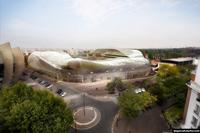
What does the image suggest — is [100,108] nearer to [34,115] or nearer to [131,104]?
[131,104]

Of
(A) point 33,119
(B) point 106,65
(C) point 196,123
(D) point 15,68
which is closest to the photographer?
(A) point 33,119

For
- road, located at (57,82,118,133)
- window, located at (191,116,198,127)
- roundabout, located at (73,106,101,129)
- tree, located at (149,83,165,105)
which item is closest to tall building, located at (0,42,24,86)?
road, located at (57,82,118,133)

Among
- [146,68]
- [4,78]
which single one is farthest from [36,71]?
[146,68]

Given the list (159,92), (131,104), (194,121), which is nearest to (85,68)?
(159,92)

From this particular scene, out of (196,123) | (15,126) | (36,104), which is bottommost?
(196,123)

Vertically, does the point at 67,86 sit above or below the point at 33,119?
below

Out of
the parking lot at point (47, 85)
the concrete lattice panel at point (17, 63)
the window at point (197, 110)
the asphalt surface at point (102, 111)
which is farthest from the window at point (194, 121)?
the concrete lattice panel at point (17, 63)

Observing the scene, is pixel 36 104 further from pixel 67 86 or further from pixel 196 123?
pixel 67 86
